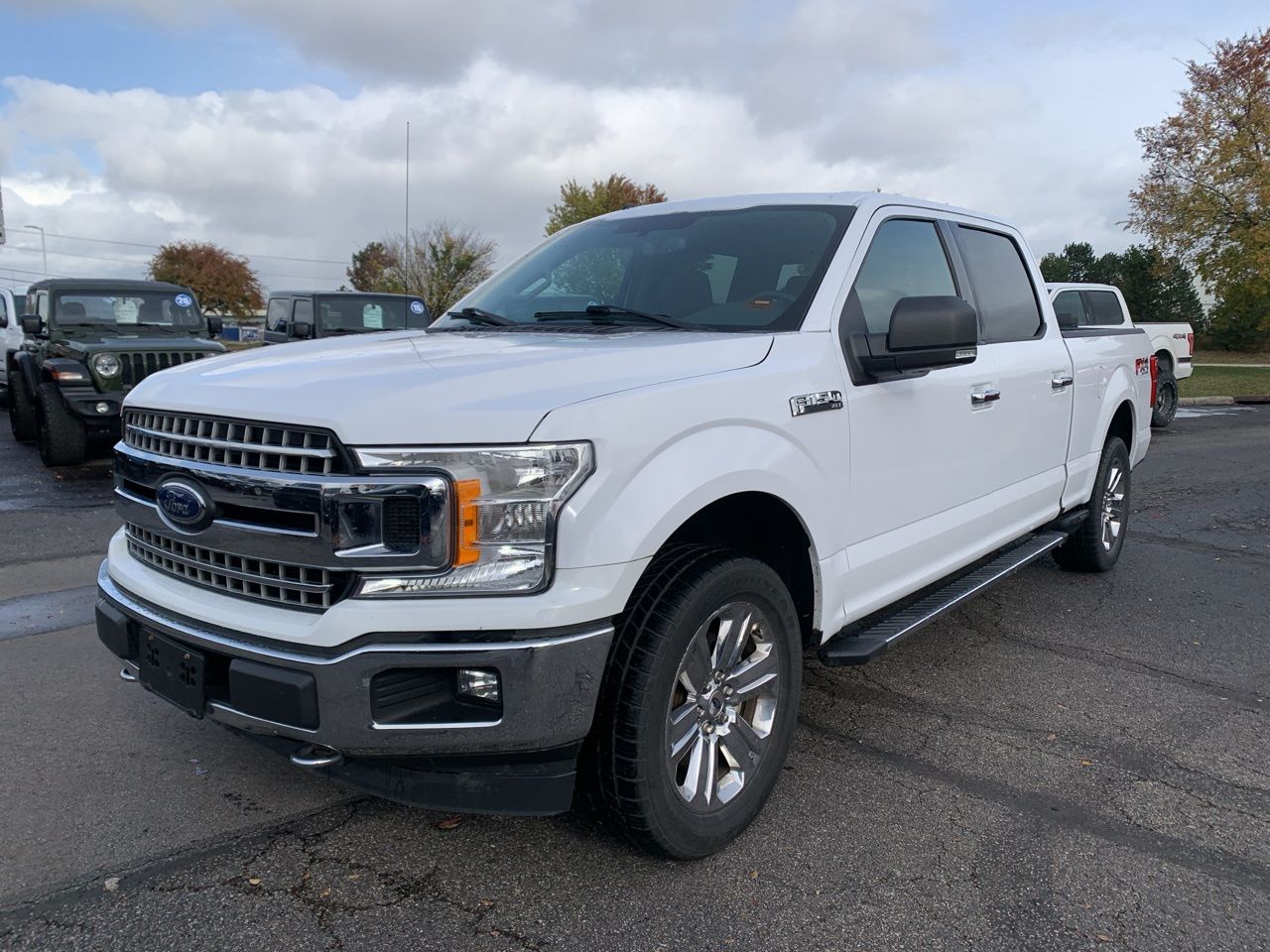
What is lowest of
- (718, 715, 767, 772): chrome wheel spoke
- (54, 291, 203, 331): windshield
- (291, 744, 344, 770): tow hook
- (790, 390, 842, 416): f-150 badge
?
(718, 715, 767, 772): chrome wheel spoke

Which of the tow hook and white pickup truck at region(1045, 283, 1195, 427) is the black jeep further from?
the tow hook

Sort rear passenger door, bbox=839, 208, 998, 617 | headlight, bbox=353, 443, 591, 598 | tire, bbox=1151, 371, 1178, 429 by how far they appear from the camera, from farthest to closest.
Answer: tire, bbox=1151, 371, 1178, 429 < rear passenger door, bbox=839, 208, 998, 617 < headlight, bbox=353, 443, 591, 598

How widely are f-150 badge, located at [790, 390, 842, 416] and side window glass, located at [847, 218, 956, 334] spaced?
1.34ft

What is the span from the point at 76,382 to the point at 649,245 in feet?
24.9

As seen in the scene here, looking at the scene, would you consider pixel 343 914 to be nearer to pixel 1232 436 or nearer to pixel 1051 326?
pixel 1051 326

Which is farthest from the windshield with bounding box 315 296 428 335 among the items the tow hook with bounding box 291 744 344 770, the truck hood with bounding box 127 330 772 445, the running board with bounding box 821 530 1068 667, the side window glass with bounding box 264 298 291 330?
the tow hook with bounding box 291 744 344 770

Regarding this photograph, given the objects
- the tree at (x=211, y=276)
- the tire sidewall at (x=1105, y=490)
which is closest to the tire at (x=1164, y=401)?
the tire sidewall at (x=1105, y=490)

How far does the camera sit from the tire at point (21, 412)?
11.0m

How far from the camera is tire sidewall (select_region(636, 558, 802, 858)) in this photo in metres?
2.53

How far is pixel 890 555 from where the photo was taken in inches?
138

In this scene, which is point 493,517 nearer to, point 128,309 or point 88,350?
point 88,350

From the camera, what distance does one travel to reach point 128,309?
1112 centimetres

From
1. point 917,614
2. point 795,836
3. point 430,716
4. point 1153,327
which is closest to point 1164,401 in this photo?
point 1153,327

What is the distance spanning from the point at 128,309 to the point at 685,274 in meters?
9.54
